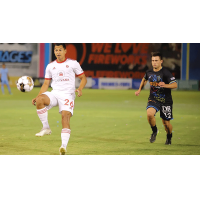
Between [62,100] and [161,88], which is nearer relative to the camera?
[62,100]

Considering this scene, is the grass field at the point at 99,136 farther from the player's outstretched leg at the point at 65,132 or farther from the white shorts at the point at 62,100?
the white shorts at the point at 62,100

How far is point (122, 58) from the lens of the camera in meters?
28.7

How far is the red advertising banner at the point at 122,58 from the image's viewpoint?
28516 millimetres

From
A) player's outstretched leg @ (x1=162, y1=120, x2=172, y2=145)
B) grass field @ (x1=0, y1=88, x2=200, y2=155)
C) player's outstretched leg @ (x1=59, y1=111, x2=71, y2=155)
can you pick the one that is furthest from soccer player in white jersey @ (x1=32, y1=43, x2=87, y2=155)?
player's outstretched leg @ (x1=162, y1=120, x2=172, y2=145)

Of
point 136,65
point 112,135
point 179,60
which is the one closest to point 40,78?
point 136,65

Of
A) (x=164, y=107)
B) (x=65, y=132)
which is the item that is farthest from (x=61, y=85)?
(x=164, y=107)

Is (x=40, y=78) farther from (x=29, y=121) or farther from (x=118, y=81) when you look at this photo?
(x=29, y=121)

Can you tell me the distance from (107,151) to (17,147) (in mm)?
1566

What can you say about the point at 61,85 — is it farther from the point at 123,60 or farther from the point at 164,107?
the point at 123,60

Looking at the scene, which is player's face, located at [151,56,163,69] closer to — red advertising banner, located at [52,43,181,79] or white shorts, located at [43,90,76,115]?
white shorts, located at [43,90,76,115]

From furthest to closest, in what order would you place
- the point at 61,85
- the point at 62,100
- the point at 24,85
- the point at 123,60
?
the point at 123,60, the point at 24,85, the point at 61,85, the point at 62,100

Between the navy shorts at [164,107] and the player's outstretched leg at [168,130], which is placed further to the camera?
the player's outstretched leg at [168,130]

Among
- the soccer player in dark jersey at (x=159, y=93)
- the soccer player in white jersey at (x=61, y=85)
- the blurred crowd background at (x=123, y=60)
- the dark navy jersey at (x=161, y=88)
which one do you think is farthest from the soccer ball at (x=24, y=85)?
the blurred crowd background at (x=123, y=60)

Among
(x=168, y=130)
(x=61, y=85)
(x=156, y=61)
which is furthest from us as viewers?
(x=168, y=130)
